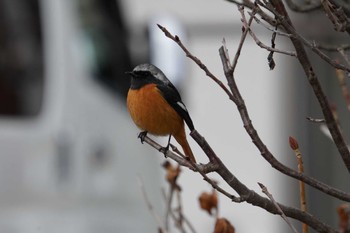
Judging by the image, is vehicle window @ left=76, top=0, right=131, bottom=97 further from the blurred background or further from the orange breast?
the orange breast

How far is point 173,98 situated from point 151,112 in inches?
5.8

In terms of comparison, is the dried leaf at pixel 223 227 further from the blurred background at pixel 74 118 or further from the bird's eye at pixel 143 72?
the blurred background at pixel 74 118

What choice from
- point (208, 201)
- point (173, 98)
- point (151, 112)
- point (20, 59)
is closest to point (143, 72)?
point (151, 112)

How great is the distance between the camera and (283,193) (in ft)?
44.2

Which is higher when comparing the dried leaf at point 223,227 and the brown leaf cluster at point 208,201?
the brown leaf cluster at point 208,201

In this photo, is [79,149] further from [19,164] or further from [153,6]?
[153,6]

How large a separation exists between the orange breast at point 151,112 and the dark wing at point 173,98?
0.07 ft

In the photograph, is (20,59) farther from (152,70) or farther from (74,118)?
(152,70)

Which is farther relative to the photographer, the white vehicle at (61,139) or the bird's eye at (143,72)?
the white vehicle at (61,139)

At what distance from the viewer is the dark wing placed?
3561mm

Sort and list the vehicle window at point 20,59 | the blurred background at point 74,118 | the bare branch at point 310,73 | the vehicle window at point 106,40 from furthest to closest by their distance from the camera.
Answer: the vehicle window at point 106,40, the vehicle window at point 20,59, the blurred background at point 74,118, the bare branch at point 310,73

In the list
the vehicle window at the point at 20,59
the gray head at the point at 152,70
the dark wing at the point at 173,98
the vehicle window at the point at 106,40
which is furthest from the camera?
the vehicle window at the point at 106,40

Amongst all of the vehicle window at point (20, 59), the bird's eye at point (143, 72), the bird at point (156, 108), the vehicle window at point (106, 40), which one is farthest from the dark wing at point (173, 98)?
the vehicle window at point (106, 40)

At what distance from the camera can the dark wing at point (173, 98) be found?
3.56 m
